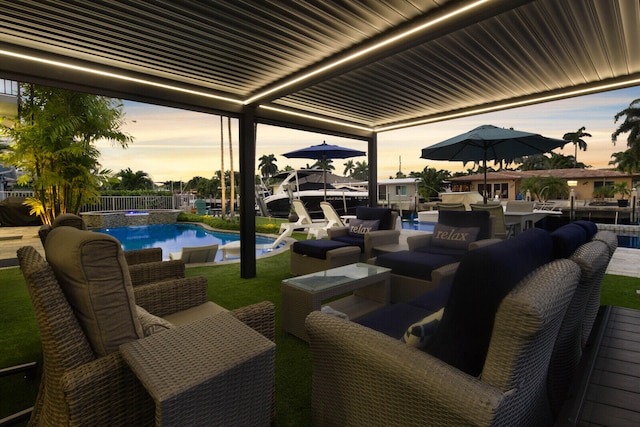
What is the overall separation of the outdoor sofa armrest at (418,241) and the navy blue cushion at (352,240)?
781mm

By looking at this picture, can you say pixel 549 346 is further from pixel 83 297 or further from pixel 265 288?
pixel 265 288

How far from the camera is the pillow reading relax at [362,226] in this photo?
16.8ft

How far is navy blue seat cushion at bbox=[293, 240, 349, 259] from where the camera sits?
438 cm

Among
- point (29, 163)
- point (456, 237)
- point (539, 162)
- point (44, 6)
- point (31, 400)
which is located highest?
point (539, 162)

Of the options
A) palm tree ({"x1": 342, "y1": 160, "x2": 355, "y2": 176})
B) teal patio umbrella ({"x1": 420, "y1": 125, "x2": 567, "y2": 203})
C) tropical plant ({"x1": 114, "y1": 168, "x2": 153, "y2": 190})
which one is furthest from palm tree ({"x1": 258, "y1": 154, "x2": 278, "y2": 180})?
teal patio umbrella ({"x1": 420, "y1": 125, "x2": 567, "y2": 203})

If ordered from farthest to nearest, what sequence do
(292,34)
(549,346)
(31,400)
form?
1. (292,34)
2. (31,400)
3. (549,346)

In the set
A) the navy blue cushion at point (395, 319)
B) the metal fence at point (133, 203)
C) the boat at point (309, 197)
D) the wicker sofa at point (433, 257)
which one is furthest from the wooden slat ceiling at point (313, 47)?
the metal fence at point (133, 203)

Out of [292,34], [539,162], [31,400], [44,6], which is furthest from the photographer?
[539,162]

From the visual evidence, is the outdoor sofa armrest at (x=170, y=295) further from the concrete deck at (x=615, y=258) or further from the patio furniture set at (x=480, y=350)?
the concrete deck at (x=615, y=258)

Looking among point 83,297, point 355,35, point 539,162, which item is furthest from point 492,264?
point 539,162

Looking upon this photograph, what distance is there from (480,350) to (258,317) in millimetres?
980

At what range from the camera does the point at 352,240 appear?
494cm

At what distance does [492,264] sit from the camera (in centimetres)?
101

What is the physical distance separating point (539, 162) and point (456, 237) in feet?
146
